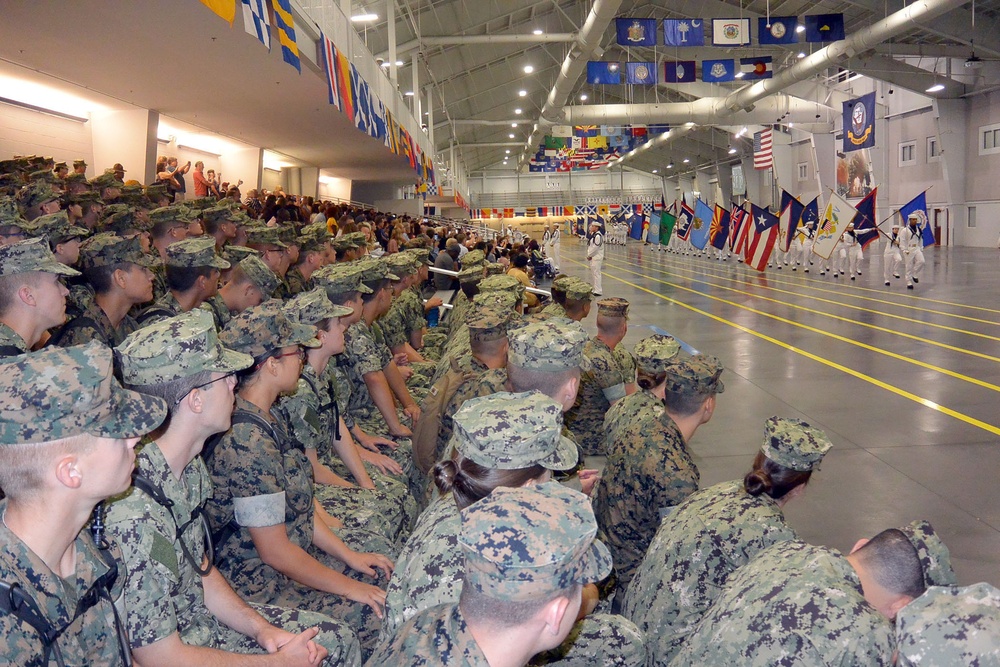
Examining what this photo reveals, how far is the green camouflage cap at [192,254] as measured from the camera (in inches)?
195

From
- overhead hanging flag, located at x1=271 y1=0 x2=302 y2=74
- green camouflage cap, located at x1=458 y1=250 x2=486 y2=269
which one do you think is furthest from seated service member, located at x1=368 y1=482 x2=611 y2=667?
green camouflage cap, located at x1=458 y1=250 x2=486 y2=269

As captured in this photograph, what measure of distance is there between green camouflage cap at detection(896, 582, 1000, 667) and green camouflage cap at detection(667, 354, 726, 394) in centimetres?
207

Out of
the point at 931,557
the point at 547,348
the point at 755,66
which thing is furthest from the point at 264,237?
the point at 755,66

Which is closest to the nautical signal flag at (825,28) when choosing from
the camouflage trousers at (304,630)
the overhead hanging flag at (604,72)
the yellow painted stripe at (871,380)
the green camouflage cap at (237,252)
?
the overhead hanging flag at (604,72)

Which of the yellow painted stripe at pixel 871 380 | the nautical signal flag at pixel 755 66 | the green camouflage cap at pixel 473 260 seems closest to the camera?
the yellow painted stripe at pixel 871 380

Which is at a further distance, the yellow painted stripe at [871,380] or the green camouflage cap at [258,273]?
the yellow painted stripe at [871,380]

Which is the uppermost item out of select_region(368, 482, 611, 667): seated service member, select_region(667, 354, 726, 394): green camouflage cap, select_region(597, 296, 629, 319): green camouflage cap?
select_region(597, 296, 629, 319): green camouflage cap

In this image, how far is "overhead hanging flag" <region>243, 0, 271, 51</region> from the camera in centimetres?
636

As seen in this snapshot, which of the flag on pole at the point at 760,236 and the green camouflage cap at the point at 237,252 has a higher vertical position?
the flag on pole at the point at 760,236

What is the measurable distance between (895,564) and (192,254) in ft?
13.9

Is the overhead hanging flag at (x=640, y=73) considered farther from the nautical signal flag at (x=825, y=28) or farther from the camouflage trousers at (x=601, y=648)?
the camouflage trousers at (x=601, y=648)

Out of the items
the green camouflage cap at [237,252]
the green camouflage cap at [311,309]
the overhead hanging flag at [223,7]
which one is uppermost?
the overhead hanging flag at [223,7]

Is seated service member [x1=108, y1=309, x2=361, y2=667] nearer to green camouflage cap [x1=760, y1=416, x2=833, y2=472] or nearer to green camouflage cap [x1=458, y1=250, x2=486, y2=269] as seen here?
green camouflage cap [x1=760, y1=416, x2=833, y2=472]

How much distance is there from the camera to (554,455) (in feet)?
8.34
